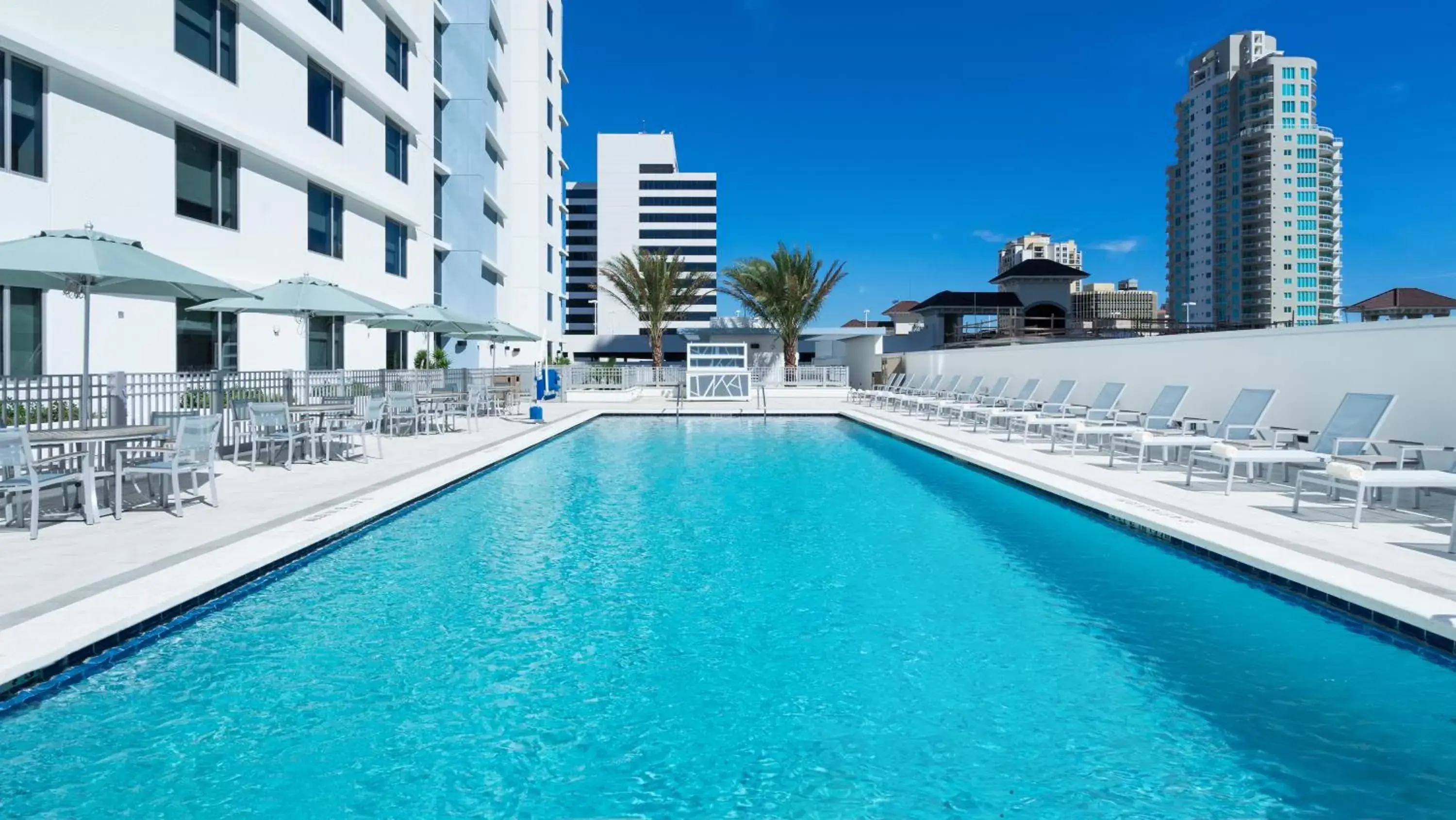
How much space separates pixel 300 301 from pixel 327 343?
7900 mm

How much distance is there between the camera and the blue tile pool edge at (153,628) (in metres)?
3.91

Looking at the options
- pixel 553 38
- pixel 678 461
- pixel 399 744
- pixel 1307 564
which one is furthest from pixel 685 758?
pixel 553 38

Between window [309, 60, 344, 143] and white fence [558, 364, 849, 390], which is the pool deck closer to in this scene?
window [309, 60, 344, 143]

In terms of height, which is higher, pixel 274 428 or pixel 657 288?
pixel 657 288

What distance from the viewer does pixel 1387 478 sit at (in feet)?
21.6

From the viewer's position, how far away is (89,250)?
774 cm

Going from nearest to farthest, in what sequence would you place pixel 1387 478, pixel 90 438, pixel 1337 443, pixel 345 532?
pixel 1387 478 < pixel 90 438 < pixel 345 532 < pixel 1337 443

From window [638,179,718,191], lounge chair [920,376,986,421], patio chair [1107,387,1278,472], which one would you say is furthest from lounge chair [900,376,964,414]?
window [638,179,718,191]

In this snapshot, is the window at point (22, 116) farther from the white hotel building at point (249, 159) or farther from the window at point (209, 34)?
the window at point (209, 34)

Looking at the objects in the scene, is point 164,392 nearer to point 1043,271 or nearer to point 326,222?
point 326,222

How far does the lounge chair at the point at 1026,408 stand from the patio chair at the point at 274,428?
1152cm

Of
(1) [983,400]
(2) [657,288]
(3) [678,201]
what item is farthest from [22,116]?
(3) [678,201]

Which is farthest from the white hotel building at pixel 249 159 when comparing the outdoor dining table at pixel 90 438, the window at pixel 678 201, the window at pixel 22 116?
the window at pixel 678 201

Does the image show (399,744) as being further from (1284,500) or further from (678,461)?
(678,461)
